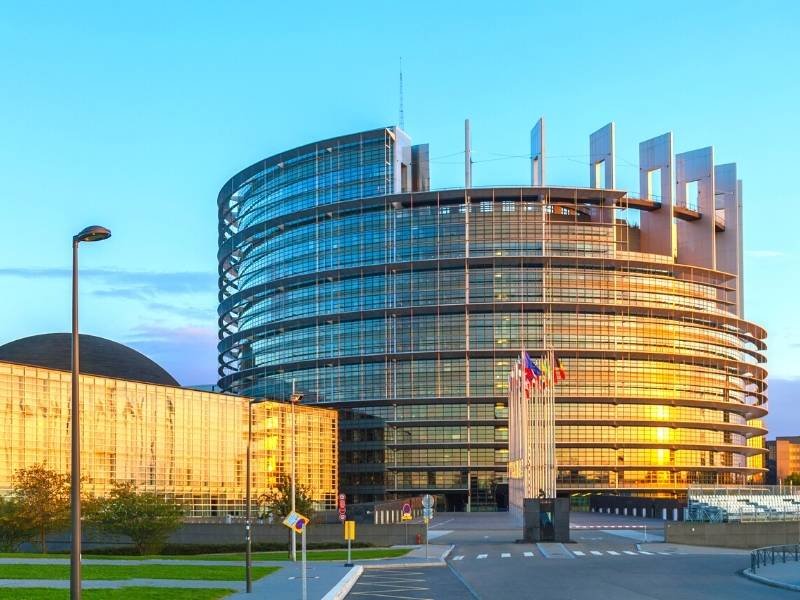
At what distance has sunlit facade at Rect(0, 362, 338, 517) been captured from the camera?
7531 cm

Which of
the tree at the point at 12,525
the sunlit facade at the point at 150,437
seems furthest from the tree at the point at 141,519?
the sunlit facade at the point at 150,437

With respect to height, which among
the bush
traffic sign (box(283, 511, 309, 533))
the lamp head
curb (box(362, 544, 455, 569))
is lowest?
the bush

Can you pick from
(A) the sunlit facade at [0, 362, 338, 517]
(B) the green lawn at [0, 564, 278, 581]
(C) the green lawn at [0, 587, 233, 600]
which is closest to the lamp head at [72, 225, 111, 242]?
(C) the green lawn at [0, 587, 233, 600]

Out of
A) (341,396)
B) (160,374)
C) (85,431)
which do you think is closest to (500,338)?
(341,396)

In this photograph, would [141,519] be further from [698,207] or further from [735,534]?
[698,207]

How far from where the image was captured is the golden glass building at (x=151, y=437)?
75312mm

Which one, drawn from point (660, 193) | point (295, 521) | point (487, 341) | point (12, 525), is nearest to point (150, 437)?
point (12, 525)

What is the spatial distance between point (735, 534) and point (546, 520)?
11.0 metres

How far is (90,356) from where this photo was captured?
Answer: 12475 centimetres

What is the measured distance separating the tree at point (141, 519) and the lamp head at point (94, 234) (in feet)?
141

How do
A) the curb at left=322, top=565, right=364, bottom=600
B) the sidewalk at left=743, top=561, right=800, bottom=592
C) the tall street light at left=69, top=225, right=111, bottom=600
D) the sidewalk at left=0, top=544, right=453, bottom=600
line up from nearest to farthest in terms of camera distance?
the tall street light at left=69, top=225, right=111, bottom=600
the curb at left=322, top=565, right=364, bottom=600
the sidewalk at left=0, top=544, right=453, bottom=600
the sidewalk at left=743, top=561, right=800, bottom=592

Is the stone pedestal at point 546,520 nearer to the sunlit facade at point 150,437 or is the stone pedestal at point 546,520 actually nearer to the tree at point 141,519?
the tree at point 141,519

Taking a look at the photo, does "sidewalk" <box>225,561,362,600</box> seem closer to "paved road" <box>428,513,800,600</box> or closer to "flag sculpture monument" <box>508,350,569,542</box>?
"paved road" <box>428,513,800,600</box>

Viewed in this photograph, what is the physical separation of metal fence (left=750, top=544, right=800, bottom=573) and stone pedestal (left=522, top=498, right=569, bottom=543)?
18435mm
